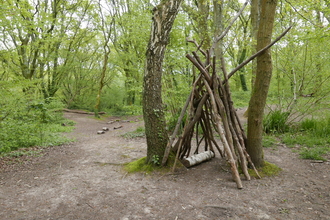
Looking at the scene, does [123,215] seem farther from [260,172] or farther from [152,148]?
[260,172]

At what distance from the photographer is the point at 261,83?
344cm

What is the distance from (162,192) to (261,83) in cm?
235

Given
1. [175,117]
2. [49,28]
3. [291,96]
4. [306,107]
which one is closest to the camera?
[306,107]

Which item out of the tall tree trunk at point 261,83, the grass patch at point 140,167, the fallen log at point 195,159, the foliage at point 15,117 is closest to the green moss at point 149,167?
the grass patch at point 140,167

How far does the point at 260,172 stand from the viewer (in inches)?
136

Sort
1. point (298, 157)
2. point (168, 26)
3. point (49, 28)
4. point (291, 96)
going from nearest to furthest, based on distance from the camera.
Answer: point (168, 26) < point (298, 157) < point (291, 96) < point (49, 28)

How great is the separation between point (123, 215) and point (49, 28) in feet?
48.7

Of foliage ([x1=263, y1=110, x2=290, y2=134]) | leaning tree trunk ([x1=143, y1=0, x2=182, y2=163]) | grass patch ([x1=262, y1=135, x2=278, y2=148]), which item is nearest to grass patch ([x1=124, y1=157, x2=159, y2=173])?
leaning tree trunk ([x1=143, y1=0, x2=182, y2=163])

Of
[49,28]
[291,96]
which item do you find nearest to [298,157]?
[291,96]

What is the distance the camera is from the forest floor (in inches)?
97.1

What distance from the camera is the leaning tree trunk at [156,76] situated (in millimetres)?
3600

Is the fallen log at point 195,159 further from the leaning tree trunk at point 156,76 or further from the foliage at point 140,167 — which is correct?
the foliage at point 140,167

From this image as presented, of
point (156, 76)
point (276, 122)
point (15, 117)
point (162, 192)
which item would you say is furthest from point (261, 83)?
point (15, 117)

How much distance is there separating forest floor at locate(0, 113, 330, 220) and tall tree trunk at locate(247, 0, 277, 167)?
1.78 ft
